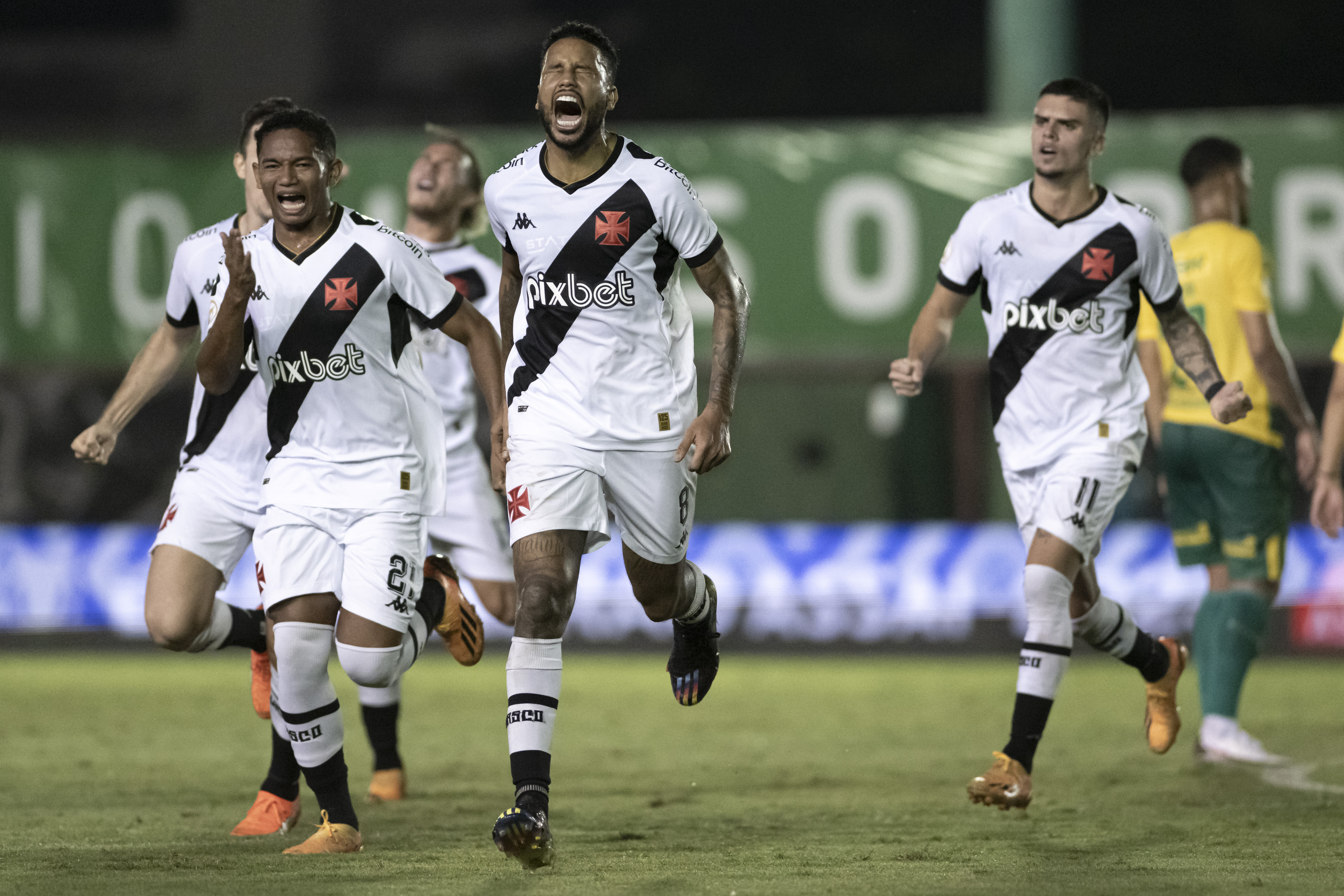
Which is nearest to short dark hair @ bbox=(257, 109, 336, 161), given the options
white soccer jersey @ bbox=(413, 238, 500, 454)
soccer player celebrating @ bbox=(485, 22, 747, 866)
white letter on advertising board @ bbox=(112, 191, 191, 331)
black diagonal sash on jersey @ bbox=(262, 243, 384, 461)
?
black diagonal sash on jersey @ bbox=(262, 243, 384, 461)

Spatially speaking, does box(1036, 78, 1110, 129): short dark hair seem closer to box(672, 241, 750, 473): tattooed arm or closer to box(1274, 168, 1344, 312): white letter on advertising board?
box(672, 241, 750, 473): tattooed arm

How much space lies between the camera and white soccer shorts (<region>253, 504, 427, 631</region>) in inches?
220

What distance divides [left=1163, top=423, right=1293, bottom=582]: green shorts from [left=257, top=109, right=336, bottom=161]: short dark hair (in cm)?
405

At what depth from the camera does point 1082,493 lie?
6.31 metres

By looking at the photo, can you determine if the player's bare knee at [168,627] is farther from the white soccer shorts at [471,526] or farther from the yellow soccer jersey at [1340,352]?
the yellow soccer jersey at [1340,352]

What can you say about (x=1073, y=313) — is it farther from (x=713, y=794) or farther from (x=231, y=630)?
(x=231, y=630)

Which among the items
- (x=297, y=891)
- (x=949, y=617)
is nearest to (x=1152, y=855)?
(x=297, y=891)

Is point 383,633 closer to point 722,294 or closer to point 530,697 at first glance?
point 530,697

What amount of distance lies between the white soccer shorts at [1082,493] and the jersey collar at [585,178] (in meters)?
2.01

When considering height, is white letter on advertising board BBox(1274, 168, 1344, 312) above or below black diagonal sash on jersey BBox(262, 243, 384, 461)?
above

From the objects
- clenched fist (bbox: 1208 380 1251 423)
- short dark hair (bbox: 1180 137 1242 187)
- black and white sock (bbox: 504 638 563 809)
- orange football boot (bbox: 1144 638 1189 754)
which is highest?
short dark hair (bbox: 1180 137 1242 187)

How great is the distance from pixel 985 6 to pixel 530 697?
19985 millimetres

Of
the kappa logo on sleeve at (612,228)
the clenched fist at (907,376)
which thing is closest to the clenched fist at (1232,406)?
the clenched fist at (907,376)

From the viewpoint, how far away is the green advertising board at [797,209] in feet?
40.5
